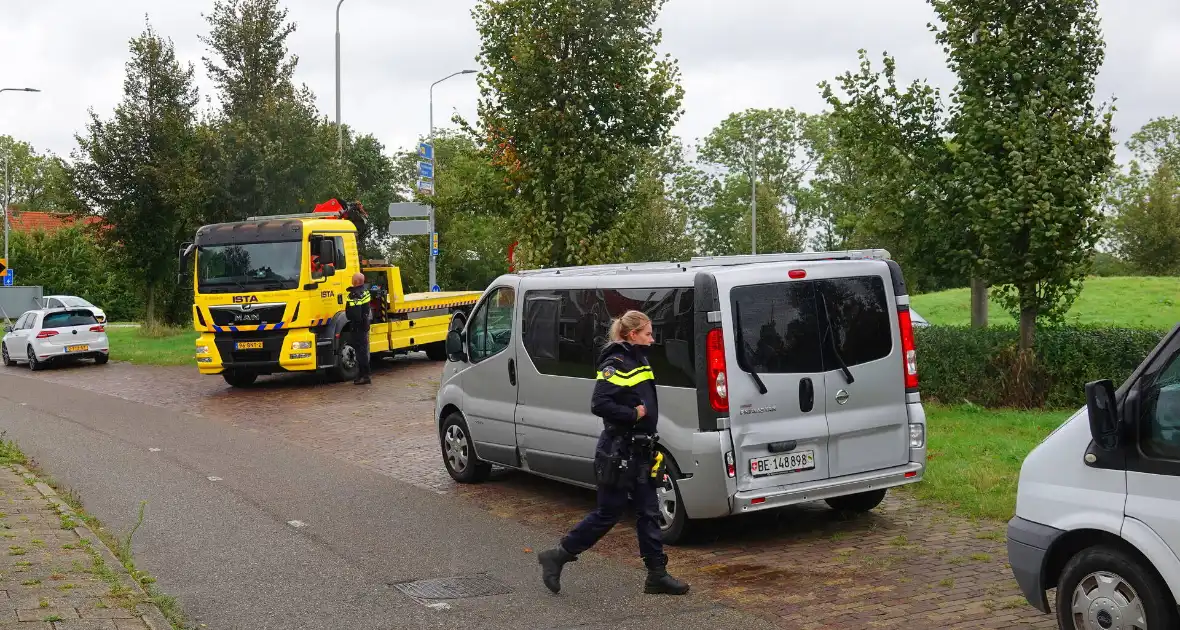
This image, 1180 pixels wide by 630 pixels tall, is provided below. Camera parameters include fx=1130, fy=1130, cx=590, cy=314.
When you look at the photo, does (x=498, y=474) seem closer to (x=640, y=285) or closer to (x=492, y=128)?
(x=640, y=285)

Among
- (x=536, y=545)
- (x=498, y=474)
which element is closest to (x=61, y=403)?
(x=498, y=474)

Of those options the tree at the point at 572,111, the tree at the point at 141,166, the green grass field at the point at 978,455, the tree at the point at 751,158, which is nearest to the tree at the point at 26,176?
the tree at the point at 751,158

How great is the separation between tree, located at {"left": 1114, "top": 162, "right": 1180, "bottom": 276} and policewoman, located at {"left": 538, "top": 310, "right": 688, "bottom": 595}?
149ft

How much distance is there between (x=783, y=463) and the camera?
757cm

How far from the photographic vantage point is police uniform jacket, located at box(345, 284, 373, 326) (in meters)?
19.4

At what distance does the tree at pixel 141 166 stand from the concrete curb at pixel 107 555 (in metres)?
24.3

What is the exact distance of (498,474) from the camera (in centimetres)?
1094

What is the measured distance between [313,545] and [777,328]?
359 cm

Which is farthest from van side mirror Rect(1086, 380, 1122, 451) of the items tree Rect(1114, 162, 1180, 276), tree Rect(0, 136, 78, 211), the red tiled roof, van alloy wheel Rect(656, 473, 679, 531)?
tree Rect(0, 136, 78, 211)

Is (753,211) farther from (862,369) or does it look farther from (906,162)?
(862,369)

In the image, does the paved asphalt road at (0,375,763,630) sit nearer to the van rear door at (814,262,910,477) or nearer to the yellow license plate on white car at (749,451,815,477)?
the yellow license plate on white car at (749,451,815,477)

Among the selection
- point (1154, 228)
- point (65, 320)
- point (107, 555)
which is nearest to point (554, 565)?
point (107, 555)

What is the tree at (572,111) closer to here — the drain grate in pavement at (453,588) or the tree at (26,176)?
the drain grate in pavement at (453,588)

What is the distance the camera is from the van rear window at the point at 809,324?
24.9 ft
